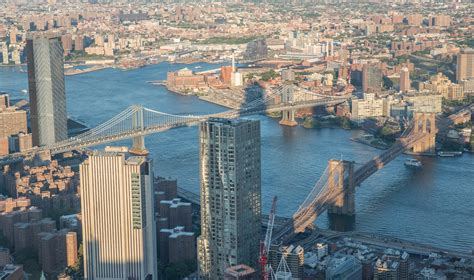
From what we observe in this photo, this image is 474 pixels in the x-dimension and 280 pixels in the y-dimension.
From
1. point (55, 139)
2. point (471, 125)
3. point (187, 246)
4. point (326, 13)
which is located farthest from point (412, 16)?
point (187, 246)

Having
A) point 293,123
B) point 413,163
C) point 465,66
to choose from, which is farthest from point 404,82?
point 413,163

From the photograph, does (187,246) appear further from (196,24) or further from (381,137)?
(196,24)

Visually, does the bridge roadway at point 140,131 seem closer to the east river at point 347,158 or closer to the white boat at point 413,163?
the east river at point 347,158

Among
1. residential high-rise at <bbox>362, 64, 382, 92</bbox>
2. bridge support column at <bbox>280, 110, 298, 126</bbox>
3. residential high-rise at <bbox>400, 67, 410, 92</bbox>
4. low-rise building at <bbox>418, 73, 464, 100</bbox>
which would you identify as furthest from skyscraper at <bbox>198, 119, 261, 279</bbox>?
residential high-rise at <bbox>362, 64, 382, 92</bbox>

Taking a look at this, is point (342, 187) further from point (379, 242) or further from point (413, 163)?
point (413, 163)

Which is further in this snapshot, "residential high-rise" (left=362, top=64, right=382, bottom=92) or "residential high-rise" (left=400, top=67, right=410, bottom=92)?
"residential high-rise" (left=362, top=64, right=382, bottom=92)

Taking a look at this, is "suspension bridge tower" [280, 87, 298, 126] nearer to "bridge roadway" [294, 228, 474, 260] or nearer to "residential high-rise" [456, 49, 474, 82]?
"residential high-rise" [456, 49, 474, 82]
